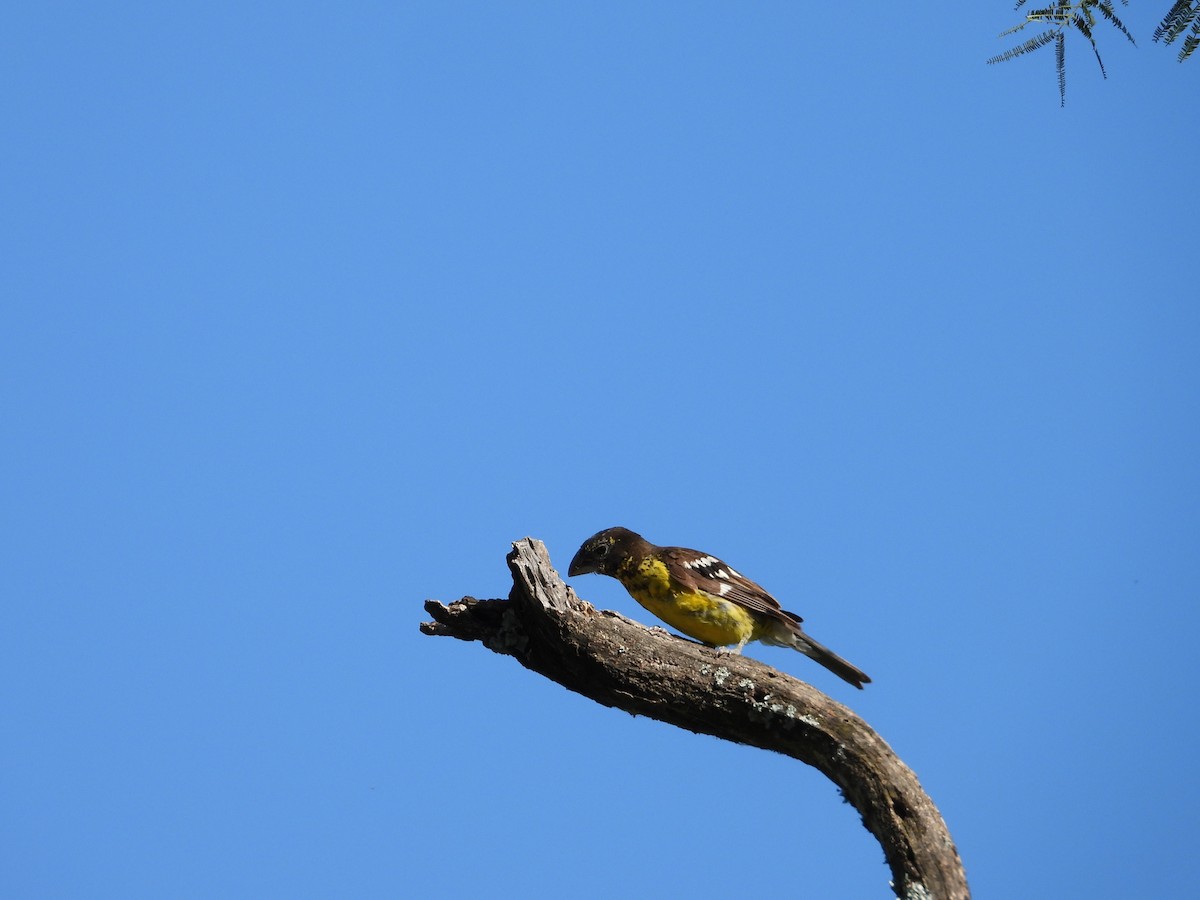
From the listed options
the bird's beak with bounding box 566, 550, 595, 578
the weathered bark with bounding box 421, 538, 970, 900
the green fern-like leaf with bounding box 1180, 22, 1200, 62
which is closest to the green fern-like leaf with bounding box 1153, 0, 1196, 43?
the green fern-like leaf with bounding box 1180, 22, 1200, 62

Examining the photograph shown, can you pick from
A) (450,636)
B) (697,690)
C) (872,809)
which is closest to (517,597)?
(450,636)

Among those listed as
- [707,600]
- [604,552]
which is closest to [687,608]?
[707,600]

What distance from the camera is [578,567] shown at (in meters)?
7.46

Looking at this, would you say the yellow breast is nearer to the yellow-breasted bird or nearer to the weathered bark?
the yellow-breasted bird

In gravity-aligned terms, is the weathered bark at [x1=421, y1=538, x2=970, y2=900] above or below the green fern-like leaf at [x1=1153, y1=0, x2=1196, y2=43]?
below

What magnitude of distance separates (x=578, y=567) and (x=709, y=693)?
2.23 meters

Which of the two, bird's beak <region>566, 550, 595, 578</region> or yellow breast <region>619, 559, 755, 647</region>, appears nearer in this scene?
yellow breast <region>619, 559, 755, 647</region>

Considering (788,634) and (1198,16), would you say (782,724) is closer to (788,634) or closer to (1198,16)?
(788,634)

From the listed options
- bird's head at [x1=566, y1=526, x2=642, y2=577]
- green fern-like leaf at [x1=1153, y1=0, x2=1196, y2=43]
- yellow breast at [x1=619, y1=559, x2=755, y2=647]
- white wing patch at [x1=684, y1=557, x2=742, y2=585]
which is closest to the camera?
green fern-like leaf at [x1=1153, y1=0, x2=1196, y2=43]

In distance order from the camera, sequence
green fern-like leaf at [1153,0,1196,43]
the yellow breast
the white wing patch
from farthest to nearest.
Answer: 1. the white wing patch
2. the yellow breast
3. green fern-like leaf at [1153,0,1196,43]

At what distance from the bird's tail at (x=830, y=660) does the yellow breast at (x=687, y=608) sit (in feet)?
1.10

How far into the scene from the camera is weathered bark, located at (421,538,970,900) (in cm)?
463

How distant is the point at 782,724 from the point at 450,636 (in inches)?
76.0

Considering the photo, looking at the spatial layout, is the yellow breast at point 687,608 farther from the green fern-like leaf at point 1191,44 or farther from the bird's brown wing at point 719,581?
the green fern-like leaf at point 1191,44
